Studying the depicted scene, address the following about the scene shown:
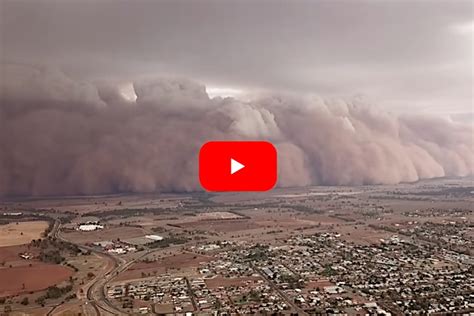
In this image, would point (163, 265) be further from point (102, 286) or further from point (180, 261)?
point (102, 286)

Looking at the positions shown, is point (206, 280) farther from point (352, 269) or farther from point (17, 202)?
point (17, 202)

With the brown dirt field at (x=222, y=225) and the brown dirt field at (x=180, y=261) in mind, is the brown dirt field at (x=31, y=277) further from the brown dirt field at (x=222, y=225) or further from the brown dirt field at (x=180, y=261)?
the brown dirt field at (x=222, y=225)

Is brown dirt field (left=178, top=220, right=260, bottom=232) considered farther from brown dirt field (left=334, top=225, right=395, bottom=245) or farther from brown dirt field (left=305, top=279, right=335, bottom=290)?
brown dirt field (left=305, top=279, right=335, bottom=290)

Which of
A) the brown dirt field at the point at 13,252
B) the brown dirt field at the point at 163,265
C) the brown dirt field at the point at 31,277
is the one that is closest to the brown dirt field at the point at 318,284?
the brown dirt field at the point at 163,265

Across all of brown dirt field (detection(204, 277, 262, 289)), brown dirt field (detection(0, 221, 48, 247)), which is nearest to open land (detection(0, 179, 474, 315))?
brown dirt field (detection(204, 277, 262, 289))

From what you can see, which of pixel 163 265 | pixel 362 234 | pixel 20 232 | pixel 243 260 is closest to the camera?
pixel 163 265

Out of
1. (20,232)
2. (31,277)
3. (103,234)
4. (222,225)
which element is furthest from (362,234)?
(20,232)
